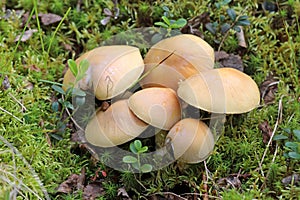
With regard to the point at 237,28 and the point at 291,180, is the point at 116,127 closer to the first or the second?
the point at 291,180

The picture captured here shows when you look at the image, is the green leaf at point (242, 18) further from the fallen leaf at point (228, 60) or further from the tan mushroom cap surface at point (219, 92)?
the tan mushroom cap surface at point (219, 92)

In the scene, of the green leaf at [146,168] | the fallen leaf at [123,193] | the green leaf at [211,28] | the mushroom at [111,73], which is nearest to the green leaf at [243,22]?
the green leaf at [211,28]

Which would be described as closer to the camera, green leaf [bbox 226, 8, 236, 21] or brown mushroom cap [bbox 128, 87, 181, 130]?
brown mushroom cap [bbox 128, 87, 181, 130]

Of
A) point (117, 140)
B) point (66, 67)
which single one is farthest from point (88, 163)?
point (66, 67)

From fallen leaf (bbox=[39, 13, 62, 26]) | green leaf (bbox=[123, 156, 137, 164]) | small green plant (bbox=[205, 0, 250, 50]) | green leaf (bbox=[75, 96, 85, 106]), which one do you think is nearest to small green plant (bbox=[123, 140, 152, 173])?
green leaf (bbox=[123, 156, 137, 164])

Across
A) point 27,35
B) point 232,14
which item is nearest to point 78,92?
Answer: point 27,35

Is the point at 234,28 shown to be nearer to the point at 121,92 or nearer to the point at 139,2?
the point at 139,2

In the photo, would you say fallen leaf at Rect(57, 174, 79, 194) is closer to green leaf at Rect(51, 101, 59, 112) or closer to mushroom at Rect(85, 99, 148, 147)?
mushroom at Rect(85, 99, 148, 147)
